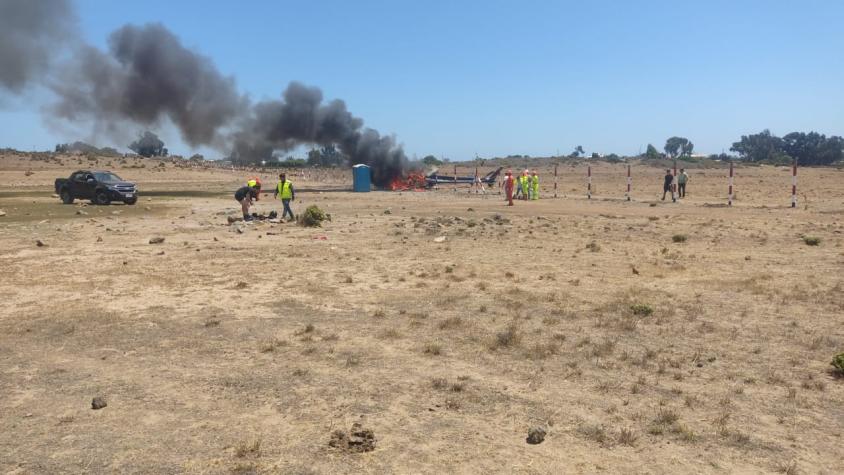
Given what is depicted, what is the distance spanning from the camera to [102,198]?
97.8ft

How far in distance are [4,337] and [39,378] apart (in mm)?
1959

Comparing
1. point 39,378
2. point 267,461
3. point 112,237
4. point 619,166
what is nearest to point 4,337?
point 39,378

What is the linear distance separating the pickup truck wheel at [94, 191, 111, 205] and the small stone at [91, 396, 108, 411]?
2661cm

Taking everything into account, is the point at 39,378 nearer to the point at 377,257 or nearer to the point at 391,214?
the point at 377,257

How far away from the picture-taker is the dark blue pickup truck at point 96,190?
→ 1168 inches

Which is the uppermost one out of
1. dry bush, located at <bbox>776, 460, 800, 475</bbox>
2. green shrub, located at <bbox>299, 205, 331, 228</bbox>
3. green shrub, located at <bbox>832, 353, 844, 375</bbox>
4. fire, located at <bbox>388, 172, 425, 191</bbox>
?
fire, located at <bbox>388, 172, 425, 191</bbox>

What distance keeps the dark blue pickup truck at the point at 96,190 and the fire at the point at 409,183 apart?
17.6 meters

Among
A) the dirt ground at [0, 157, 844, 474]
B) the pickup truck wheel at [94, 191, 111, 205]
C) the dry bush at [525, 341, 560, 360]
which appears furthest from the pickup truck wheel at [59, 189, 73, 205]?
the dry bush at [525, 341, 560, 360]

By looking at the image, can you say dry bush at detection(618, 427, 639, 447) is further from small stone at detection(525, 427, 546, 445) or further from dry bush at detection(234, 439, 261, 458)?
dry bush at detection(234, 439, 261, 458)

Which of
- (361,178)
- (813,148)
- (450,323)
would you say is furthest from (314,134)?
(813,148)

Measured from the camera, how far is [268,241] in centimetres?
1664

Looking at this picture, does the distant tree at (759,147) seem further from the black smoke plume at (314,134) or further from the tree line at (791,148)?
the black smoke plume at (314,134)

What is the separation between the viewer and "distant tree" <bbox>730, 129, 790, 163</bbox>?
380 feet

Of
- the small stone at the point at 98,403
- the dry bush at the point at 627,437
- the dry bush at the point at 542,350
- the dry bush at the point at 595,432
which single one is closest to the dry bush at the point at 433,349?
the dry bush at the point at 542,350
